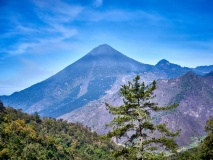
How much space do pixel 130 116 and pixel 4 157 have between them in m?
66.1

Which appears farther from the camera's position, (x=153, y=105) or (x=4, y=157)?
(x=4, y=157)

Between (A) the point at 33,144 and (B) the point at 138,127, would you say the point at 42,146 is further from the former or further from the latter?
(B) the point at 138,127

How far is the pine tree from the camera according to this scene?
87.6 feet

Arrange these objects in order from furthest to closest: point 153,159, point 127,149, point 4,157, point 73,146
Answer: point 73,146 → point 4,157 → point 127,149 → point 153,159

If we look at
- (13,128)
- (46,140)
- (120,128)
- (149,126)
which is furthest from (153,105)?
(46,140)

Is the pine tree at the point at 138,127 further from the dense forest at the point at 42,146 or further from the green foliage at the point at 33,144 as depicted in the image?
the green foliage at the point at 33,144

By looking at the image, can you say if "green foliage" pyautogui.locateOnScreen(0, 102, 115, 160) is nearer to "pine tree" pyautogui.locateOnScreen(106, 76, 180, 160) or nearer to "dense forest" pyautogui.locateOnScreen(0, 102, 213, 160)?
"dense forest" pyautogui.locateOnScreen(0, 102, 213, 160)

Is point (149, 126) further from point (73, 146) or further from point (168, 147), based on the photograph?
point (73, 146)

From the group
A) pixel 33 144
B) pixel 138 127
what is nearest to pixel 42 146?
pixel 33 144

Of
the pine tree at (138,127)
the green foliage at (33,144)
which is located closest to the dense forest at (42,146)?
the green foliage at (33,144)

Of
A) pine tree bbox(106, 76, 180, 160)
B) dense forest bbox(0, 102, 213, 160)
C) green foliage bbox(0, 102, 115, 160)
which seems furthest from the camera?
green foliage bbox(0, 102, 115, 160)

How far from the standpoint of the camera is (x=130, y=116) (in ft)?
91.4

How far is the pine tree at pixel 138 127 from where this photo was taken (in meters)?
26.7

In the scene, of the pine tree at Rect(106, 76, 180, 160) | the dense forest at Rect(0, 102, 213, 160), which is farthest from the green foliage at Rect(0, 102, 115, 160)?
the pine tree at Rect(106, 76, 180, 160)
